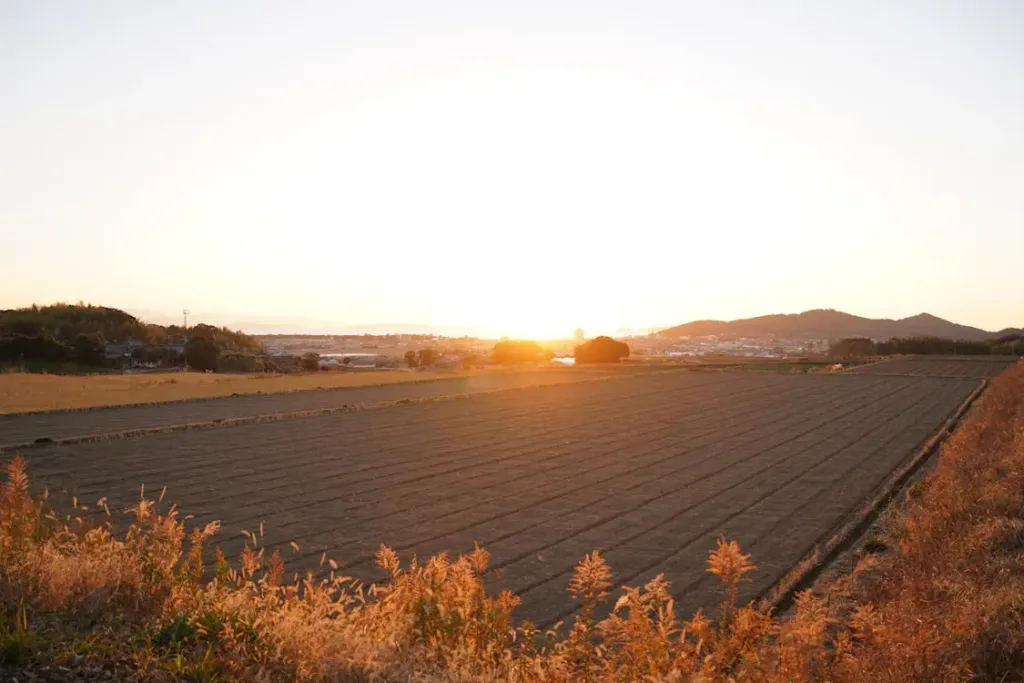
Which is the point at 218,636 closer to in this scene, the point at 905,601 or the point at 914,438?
the point at 905,601

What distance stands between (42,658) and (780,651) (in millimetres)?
4294

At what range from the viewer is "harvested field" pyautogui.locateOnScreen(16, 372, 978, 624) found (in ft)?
30.3

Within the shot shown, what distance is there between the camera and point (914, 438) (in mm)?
18859

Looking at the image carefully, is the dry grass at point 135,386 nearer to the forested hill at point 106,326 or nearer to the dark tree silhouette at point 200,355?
the dark tree silhouette at point 200,355

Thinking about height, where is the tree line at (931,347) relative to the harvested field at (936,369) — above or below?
above

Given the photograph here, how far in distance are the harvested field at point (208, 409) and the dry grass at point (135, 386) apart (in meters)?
0.89

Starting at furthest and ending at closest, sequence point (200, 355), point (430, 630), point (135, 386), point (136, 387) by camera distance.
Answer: point (200, 355), point (135, 386), point (136, 387), point (430, 630)

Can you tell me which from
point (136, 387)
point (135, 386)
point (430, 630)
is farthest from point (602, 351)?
point (430, 630)

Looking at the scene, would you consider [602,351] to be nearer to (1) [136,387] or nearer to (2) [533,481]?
(1) [136,387]

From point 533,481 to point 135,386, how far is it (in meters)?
20.3

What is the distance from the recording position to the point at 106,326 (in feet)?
176

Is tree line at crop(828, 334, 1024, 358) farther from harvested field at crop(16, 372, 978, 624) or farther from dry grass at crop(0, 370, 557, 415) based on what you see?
harvested field at crop(16, 372, 978, 624)

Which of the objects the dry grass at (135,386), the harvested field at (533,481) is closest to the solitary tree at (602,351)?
the dry grass at (135,386)

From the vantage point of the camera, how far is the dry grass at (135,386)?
2305 centimetres
